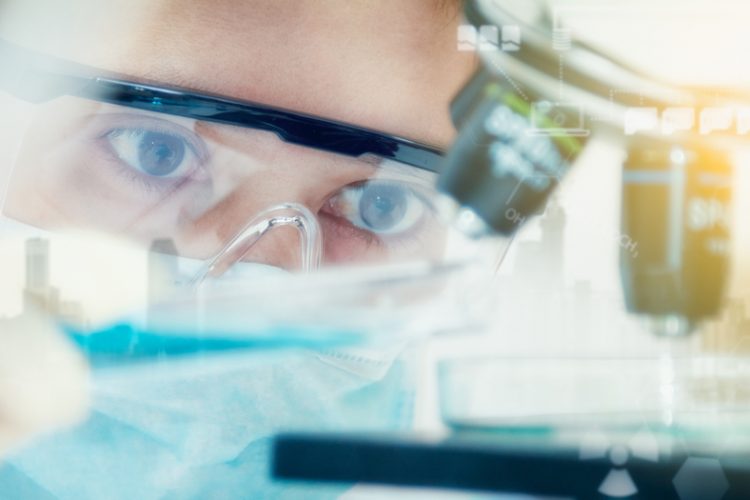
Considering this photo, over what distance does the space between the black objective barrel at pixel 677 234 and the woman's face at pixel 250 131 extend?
20cm

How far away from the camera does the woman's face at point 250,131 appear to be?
75 cm

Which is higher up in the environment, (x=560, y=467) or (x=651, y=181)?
(x=651, y=181)

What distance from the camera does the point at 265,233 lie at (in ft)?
2.64

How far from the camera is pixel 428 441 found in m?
0.75

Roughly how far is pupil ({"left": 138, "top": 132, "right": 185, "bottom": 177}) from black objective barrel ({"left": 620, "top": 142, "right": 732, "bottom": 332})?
0.48 meters

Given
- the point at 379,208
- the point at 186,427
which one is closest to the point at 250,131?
the point at 379,208

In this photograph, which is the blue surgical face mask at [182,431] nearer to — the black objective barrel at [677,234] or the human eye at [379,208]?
the human eye at [379,208]

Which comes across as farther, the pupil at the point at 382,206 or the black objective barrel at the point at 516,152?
the pupil at the point at 382,206

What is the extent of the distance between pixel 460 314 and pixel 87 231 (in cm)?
41

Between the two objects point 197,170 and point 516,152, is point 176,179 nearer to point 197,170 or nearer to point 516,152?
point 197,170

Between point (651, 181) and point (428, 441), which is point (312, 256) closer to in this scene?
point (428, 441)

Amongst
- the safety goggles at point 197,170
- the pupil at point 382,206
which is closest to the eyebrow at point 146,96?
the safety goggles at point 197,170

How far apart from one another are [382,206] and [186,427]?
344 millimetres

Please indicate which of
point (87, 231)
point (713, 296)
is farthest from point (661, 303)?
point (87, 231)
